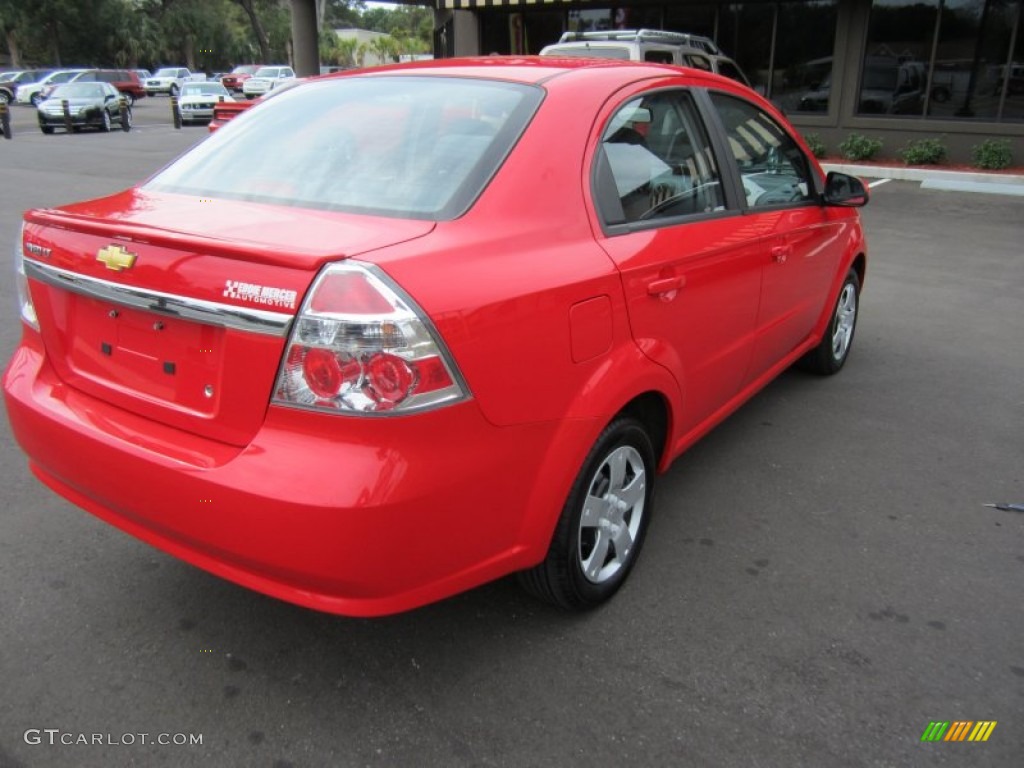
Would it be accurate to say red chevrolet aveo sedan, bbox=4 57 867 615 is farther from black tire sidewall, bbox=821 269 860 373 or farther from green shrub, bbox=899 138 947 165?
green shrub, bbox=899 138 947 165

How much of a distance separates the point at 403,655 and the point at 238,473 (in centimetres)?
90

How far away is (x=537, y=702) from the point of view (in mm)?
2428

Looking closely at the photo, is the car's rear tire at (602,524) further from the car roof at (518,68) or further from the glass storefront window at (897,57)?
the glass storefront window at (897,57)

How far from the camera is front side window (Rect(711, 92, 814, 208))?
3.65 m

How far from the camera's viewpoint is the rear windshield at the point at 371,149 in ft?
8.25

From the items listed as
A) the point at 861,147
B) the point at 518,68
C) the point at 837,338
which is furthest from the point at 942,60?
the point at 518,68

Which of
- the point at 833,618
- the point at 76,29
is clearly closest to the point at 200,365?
the point at 833,618

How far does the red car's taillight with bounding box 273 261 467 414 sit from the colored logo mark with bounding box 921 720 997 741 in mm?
1696

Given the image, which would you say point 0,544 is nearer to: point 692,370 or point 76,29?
point 692,370

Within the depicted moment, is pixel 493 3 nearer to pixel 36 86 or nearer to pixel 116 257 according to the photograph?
pixel 116 257

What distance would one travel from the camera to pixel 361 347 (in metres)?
1.98

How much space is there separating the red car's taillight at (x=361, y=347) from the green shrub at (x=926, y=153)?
1626 centimetres

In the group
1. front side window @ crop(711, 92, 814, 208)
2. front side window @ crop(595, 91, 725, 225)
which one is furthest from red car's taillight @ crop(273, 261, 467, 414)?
front side window @ crop(711, 92, 814, 208)
